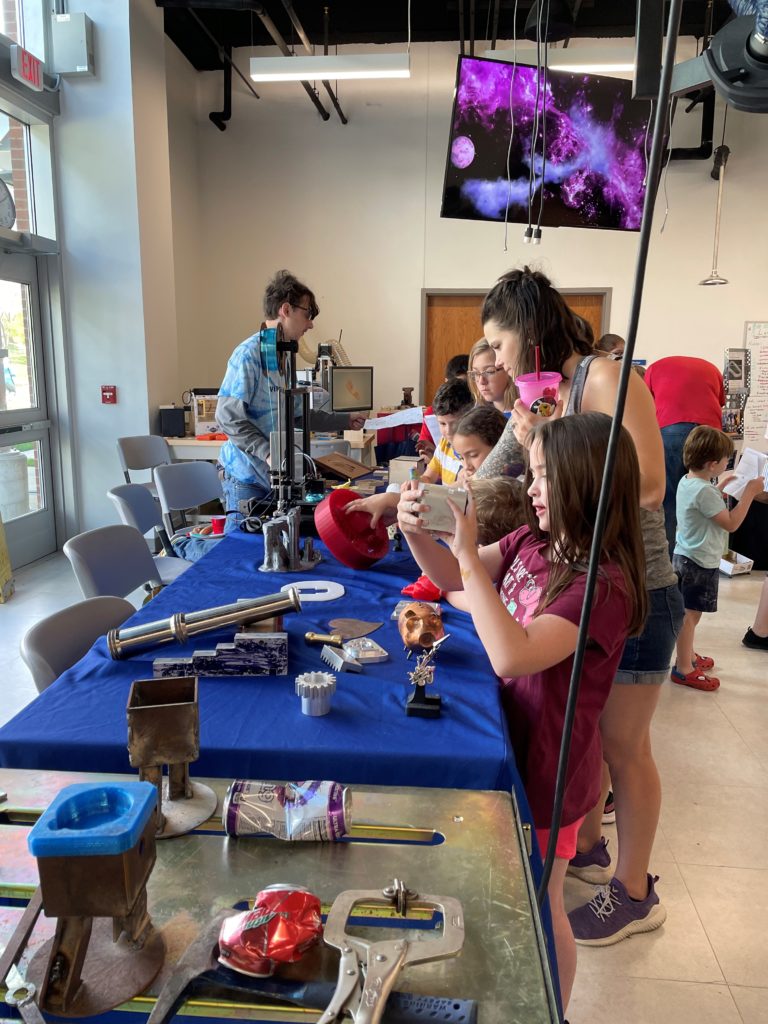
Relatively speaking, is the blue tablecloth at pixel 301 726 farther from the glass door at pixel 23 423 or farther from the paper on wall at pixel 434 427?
the glass door at pixel 23 423

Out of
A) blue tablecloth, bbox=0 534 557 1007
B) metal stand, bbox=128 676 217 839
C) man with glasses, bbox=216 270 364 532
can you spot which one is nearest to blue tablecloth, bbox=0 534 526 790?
blue tablecloth, bbox=0 534 557 1007

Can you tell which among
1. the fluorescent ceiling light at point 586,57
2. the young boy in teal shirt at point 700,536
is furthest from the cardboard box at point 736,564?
the fluorescent ceiling light at point 586,57

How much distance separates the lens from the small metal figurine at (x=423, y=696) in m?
1.18

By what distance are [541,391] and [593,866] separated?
1.26 meters

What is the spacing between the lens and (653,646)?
1487 millimetres

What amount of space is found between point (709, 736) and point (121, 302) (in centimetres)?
441

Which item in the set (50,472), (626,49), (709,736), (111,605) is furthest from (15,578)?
(626,49)

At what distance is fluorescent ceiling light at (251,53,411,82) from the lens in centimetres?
457

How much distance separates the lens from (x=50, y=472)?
5.07 meters

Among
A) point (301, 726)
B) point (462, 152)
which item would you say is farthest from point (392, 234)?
point (301, 726)

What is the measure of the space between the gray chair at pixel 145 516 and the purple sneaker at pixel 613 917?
191cm

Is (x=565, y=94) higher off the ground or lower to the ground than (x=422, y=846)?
higher

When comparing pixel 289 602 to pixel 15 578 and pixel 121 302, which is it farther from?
pixel 121 302

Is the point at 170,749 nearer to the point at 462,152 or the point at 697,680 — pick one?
the point at 697,680
